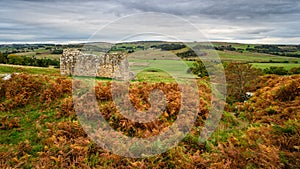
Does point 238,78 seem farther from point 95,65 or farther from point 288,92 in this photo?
point 95,65

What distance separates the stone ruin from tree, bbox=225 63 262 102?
7968 millimetres

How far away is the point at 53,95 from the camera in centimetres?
1210

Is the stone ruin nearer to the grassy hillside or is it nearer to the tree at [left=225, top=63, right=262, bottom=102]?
the grassy hillside

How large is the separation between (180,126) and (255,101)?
7612 mm

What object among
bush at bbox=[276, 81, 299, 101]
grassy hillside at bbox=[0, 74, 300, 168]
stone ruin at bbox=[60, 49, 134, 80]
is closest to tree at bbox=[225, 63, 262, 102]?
bush at bbox=[276, 81, 299, 101]

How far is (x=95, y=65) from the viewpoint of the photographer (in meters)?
19.5

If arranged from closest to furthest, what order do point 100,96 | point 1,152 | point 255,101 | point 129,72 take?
1. point 1,152
2. point 100,96
3. point 255,101
4. point 129,72

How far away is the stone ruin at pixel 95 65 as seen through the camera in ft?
64.1

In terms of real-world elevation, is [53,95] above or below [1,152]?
above

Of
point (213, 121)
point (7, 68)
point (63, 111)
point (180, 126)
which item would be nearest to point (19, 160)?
point (63, 111)

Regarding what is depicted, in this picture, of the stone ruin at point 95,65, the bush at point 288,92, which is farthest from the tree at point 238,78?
the stone ruin at point 95,65

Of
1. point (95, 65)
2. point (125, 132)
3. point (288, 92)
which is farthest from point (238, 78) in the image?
point (125, 132)

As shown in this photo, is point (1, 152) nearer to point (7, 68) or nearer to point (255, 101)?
point (255, 101)

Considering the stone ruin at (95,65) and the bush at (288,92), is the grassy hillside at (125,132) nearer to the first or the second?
the bush at (288,92)
